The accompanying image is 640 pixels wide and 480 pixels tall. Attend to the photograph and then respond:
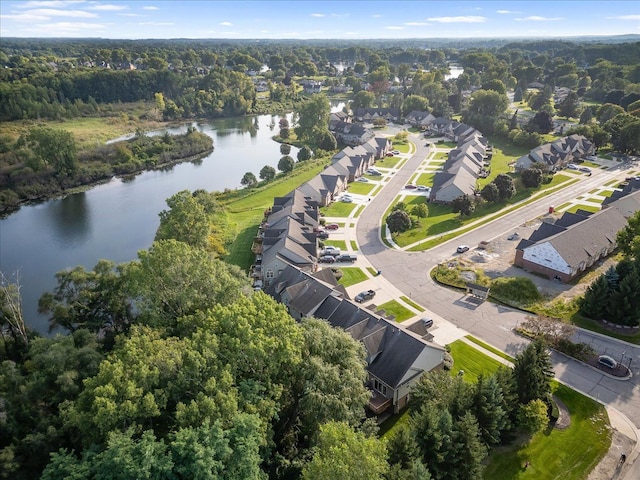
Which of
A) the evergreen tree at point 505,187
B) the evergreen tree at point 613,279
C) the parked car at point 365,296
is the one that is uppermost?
the evergreen tree at point 613,279

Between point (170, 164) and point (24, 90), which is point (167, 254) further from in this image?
point (24, 90)

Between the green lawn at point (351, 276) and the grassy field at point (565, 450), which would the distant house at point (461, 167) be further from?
the grassy field at point (565, 450)

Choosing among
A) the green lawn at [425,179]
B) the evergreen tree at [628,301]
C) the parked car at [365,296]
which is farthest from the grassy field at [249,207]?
the evergreen tree at [628,301]

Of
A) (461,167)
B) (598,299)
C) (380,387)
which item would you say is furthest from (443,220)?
(380,387)

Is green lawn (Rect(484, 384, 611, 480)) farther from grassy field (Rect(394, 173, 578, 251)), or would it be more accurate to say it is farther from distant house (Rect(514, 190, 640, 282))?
grassy field (Rect(394, 173, 578, 251))

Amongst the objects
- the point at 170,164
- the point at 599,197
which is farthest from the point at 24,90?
the point at 599,197

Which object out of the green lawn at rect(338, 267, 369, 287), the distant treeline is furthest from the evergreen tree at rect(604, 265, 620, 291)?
the distant treeline
